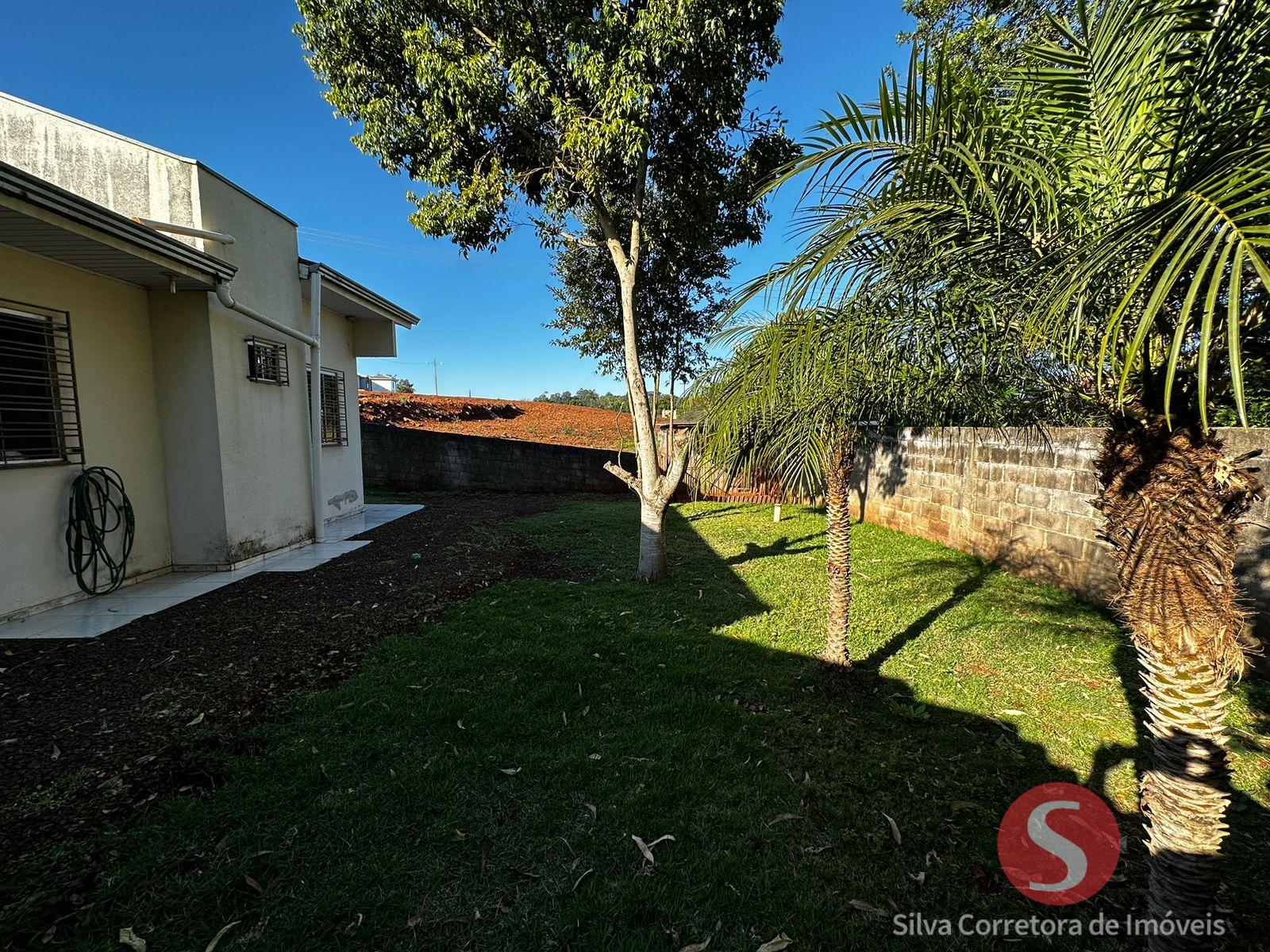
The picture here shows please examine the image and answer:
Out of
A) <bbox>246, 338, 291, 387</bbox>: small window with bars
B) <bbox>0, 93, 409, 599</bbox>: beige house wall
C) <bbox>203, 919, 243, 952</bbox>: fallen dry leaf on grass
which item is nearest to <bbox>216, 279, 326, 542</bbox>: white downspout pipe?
<bbox>246, 338, 291, 387</bbox>: small window with bars

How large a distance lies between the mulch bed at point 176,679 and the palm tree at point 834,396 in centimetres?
302

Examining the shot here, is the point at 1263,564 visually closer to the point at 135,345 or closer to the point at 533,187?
the point at 533,187

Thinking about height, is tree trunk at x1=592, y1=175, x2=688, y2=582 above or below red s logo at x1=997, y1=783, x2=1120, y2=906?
above

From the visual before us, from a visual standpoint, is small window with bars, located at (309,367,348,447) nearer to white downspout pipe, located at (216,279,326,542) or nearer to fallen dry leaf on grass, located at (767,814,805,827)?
white downspout pipe, located at (216,279,326,542)

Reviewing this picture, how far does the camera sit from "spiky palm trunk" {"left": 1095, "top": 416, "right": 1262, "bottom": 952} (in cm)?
138

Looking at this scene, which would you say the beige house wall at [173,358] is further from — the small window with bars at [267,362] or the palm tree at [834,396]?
the palm tree at [834,396]

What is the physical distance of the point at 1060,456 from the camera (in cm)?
507

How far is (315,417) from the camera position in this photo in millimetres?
7086

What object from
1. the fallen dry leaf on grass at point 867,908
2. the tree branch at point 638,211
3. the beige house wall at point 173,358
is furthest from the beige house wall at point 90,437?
the fallen dry leaf on grass at point 867,908

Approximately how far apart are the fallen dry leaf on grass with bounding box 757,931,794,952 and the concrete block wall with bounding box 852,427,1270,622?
3105mm

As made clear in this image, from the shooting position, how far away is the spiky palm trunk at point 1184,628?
1.38m

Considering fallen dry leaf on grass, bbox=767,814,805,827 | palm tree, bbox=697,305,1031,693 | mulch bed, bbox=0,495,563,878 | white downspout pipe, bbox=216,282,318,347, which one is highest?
white downspout pipe, bbox=216,282,318,347

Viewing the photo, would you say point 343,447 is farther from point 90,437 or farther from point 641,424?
point 641,424

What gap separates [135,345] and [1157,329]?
7.57 meters
